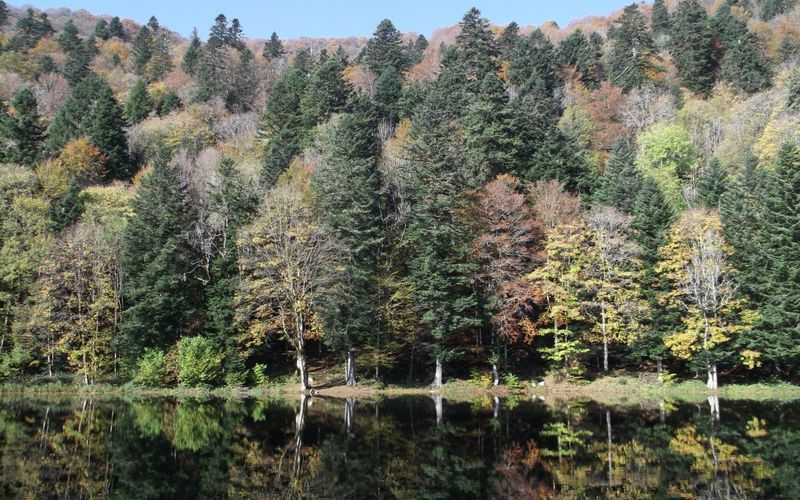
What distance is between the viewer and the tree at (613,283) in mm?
44125

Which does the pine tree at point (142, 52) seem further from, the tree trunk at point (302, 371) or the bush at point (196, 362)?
the tree trunk at point (302, 371)

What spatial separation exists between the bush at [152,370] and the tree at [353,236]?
39.5 feet

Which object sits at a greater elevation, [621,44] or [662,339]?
[621,44]

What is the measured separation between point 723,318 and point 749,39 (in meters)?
47.9

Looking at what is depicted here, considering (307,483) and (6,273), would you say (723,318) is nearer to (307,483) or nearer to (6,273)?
(307,483)

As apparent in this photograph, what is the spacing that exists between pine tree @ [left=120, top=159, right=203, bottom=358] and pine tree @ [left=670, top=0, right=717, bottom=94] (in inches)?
2447

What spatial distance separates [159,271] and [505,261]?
2600 cm

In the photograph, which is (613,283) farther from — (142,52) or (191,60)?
(142,52)

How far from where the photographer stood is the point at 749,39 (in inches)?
2926

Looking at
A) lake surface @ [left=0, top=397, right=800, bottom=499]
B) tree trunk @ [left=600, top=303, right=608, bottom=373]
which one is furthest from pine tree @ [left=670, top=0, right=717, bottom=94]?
lake surface @ [left=0, top=397, right=800, bottom=499]

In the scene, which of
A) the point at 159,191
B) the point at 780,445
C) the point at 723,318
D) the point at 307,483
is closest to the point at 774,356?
the point at 723,318

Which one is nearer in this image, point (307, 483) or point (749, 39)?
point (307, 483)

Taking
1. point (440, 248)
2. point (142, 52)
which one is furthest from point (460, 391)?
point (142, 52)

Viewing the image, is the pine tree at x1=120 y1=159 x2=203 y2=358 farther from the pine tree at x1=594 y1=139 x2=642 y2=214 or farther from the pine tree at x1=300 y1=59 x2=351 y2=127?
the pine tree at x1=594 y1=139 x2=642 y2=214
